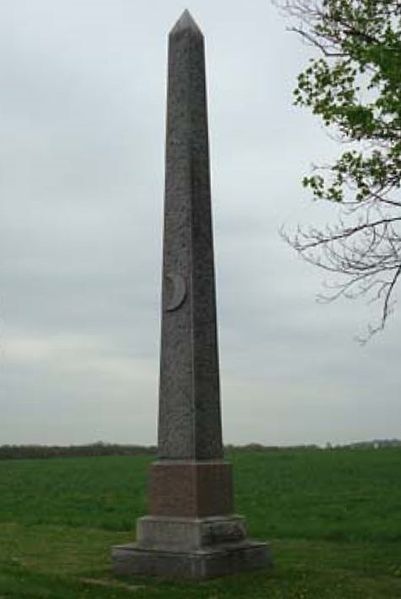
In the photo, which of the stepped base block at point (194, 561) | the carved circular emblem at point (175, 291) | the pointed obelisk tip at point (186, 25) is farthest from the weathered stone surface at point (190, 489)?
the pointed obelisk tip at point (186, 25)

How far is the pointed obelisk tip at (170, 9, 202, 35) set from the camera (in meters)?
12.6

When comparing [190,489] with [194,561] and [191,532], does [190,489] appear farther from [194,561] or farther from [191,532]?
[194,561]

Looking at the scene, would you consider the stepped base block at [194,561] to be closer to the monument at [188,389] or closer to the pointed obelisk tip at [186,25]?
the monument at [188,389]

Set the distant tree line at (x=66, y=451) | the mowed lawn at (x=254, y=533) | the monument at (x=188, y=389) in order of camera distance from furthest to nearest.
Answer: the distant tree line at (x=66, y=451) < the monument at (x=188, y=389) < the mowed lawn at (x=254, y=533)

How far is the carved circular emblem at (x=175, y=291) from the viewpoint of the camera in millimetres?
12039

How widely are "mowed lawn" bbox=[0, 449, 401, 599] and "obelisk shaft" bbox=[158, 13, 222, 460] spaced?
1.74 meters

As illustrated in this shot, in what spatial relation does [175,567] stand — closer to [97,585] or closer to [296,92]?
[97,585]

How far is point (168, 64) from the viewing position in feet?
41.8

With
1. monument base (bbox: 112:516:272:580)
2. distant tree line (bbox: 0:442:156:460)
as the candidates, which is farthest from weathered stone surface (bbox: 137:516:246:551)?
distant tree line (bbox: 0:442:156:460)

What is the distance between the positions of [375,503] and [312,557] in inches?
343

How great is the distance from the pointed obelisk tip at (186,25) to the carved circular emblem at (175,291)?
10.0ft

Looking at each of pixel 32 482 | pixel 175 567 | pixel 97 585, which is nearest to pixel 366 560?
pixel 175 567

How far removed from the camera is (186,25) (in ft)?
41.5

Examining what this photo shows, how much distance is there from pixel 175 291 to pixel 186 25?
3325 mm
